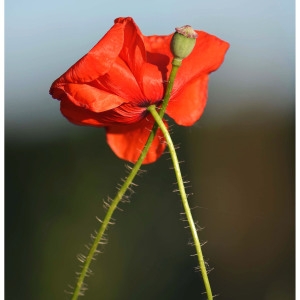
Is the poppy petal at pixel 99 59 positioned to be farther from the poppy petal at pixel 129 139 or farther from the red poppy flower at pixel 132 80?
the poppy petal at pixel 129 139

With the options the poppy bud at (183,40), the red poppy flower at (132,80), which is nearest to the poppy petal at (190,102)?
the red poppy flower at (132,80)

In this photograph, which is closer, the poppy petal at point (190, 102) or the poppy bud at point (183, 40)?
the poppy bud at point (183, 40)

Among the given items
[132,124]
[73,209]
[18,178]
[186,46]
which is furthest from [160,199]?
[186,46]

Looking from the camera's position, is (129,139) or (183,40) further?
(129,139)

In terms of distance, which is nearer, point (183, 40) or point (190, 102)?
point (183, 40)

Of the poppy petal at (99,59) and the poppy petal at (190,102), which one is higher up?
the poppy petal at (99,59)

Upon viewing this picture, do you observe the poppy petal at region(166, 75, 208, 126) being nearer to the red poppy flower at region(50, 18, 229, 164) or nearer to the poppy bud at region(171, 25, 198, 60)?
the red poppy flower at region(50, 18, 229, 164)
